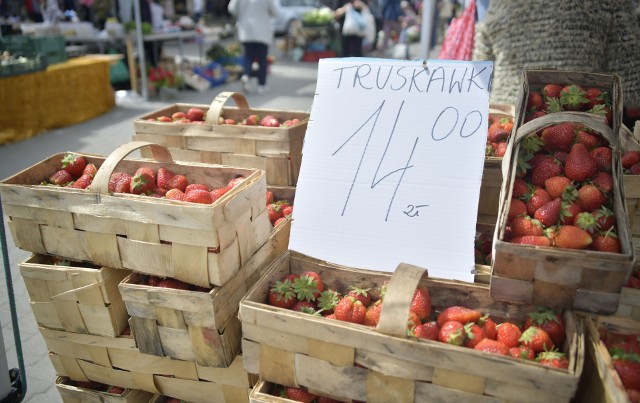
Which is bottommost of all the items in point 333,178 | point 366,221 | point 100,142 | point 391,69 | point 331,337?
point 100,142

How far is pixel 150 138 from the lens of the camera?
244 centimetres

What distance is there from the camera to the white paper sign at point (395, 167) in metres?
1.53

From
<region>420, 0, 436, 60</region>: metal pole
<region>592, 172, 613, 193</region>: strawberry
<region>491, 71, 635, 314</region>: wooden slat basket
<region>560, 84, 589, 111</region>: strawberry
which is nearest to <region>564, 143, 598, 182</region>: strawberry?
<region>592, 172, 613, 193</region>: strawberry

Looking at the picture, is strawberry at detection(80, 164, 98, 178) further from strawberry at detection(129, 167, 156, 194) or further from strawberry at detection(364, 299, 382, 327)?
strawberry at detection(364, 299, 382, 327)

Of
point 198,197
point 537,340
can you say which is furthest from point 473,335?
point 198,197

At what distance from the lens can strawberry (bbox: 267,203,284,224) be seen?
202 cm

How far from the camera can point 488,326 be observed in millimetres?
1364

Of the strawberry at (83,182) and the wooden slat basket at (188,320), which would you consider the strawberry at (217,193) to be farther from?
the strawberry at (83,182)

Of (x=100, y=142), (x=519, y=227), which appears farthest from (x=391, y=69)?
(x=100, y=142)

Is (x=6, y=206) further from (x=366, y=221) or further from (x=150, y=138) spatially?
(x=366, y=221)

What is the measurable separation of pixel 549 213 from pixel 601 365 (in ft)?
1.40

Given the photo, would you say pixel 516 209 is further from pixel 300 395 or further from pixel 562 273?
pixel 300 395

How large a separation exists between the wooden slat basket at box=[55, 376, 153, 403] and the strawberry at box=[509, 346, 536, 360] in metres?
1.34

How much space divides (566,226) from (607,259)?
164 mm
